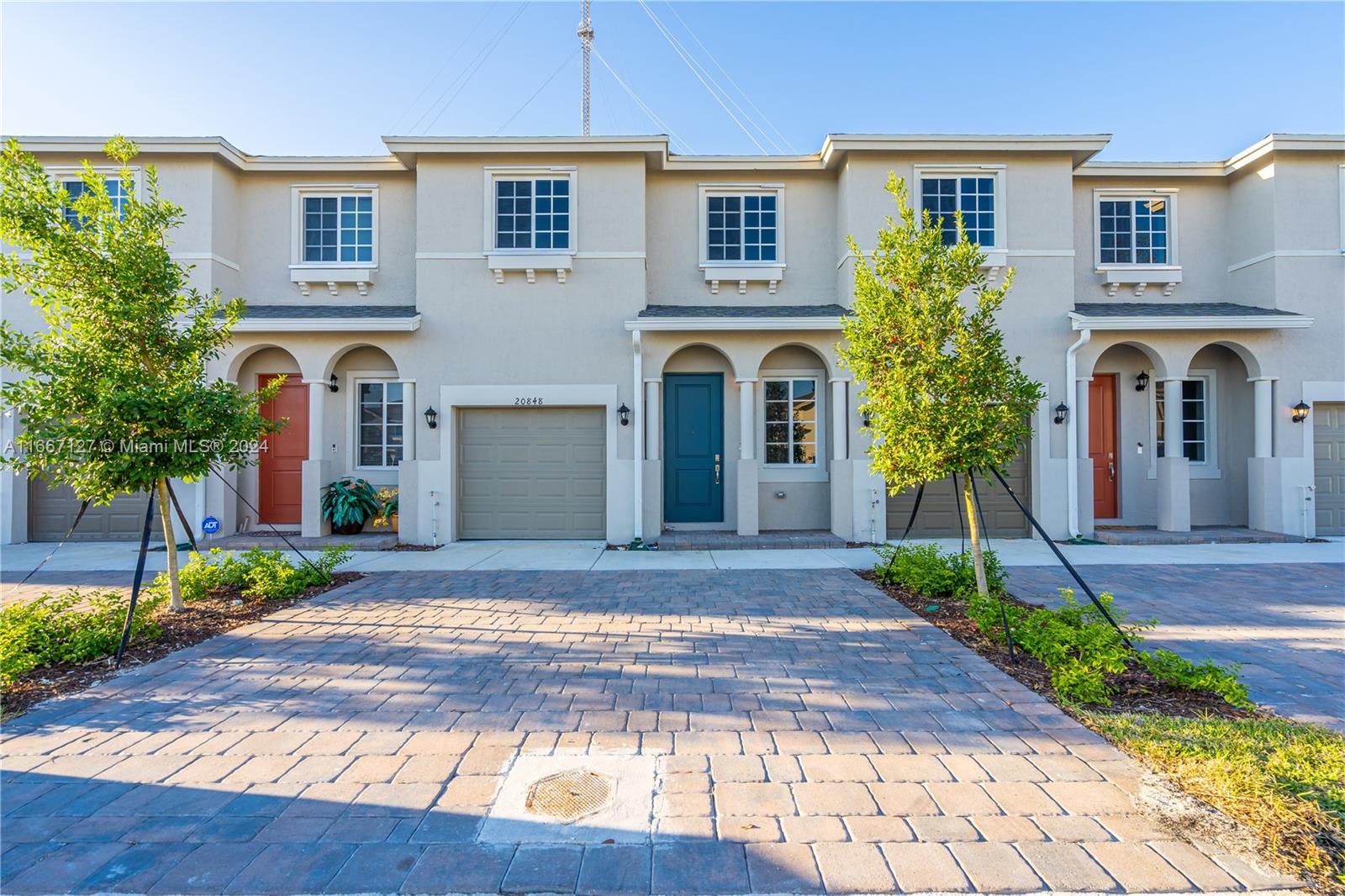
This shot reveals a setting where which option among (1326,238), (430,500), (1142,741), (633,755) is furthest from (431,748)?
(1326,238)

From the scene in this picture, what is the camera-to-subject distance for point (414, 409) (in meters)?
10.8

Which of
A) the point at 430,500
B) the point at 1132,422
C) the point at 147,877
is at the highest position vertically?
the point at 1132,422

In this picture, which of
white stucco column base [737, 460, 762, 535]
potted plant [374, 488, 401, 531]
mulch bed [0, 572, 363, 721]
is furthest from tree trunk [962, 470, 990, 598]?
potted plant [374, 488, 401, 531]

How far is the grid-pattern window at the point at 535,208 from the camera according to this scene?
1083cm

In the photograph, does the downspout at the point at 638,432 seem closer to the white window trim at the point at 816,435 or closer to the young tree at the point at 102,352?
the white window trim at the point at 816,435

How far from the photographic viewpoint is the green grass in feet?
8.28

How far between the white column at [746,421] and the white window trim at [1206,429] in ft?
24.7

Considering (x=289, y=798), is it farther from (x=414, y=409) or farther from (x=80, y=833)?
(x=414, y=409)

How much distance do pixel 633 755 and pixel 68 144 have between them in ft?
46.1

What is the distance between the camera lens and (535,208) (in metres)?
10.8

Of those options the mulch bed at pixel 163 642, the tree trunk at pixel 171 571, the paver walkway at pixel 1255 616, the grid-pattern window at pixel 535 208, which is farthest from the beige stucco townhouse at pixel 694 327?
the tree trunk at pixel 171 571

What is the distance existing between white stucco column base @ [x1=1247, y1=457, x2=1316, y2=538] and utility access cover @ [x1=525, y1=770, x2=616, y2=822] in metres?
13.2

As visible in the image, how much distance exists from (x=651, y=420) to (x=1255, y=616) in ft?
25.9

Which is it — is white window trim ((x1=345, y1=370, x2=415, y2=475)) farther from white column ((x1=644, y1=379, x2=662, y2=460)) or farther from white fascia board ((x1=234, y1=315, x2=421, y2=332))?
white column ((x1=644, y1=379, x2=662, y2=460))
